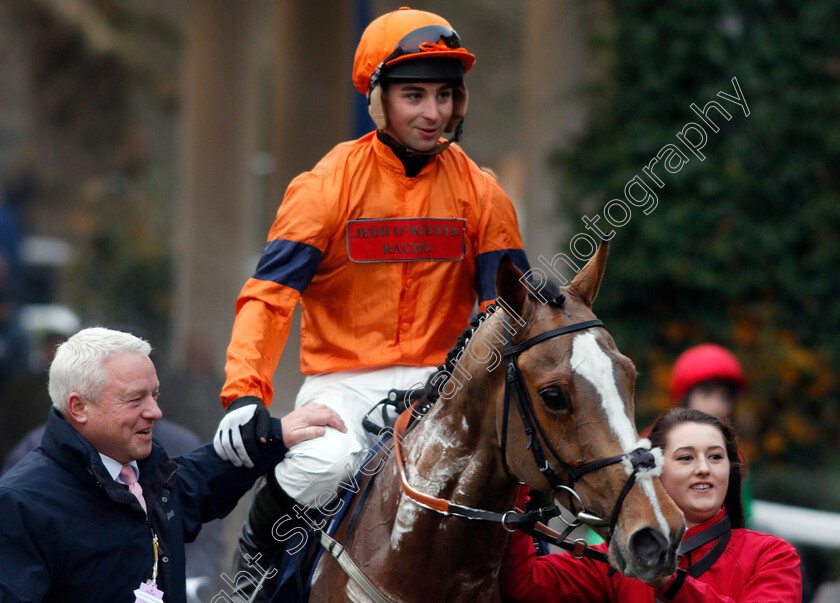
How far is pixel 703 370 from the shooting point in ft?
17.6

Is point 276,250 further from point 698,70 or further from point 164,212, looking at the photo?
point 164,212

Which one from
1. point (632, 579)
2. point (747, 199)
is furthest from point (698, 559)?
point (747, 199)

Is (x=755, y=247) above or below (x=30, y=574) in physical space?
above

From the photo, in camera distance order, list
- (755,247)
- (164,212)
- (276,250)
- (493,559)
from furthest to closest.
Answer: (164,212) → (755,247) → (276,250) → (493,559)

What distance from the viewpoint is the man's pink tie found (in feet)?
9.14

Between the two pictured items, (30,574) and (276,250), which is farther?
(276,250)

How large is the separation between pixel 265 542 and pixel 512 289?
1.15 m

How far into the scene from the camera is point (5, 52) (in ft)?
52.6

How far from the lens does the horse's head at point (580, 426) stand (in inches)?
88.5

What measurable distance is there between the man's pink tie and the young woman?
99cm

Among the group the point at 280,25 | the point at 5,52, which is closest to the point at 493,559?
the point at 280,25

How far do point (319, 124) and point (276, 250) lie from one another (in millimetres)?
5612

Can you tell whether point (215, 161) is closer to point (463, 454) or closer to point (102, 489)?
point (102, 489)

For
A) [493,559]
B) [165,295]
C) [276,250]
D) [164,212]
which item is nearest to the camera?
[493,559]
